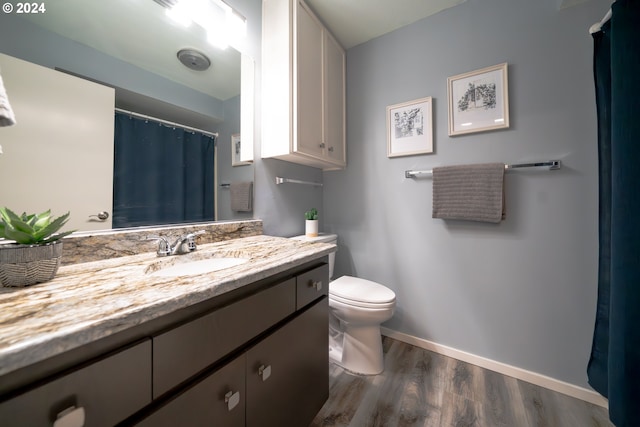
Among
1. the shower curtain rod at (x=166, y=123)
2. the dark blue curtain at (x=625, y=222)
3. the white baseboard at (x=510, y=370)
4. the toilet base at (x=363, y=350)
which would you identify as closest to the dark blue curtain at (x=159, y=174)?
the shower curtain rod at (x=166, y=123)

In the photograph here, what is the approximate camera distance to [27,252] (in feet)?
1.94

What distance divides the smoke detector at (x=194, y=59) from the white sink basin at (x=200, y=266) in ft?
3.27

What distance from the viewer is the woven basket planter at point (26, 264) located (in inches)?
22.5

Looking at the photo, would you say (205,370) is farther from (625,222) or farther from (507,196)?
(507,196)

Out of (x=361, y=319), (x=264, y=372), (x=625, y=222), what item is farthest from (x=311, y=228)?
(x=625, y=222)

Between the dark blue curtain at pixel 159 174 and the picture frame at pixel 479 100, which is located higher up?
the picture frame at pixel 479 100

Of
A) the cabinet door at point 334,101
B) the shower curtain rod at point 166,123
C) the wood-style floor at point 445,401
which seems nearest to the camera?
the shower curtain rod at point 166,123

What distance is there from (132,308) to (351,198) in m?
1.73

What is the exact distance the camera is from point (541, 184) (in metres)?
1.35

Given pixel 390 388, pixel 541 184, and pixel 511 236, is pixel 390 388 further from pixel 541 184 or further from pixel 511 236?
pixel 541 184

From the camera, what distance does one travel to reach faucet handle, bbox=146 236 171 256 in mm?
978

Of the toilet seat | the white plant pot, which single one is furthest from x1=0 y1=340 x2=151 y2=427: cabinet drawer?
A: the white plant pot

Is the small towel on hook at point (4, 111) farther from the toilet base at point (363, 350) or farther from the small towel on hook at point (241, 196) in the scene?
the toilet base at point (363, 350)

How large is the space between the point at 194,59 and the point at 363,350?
195cm
